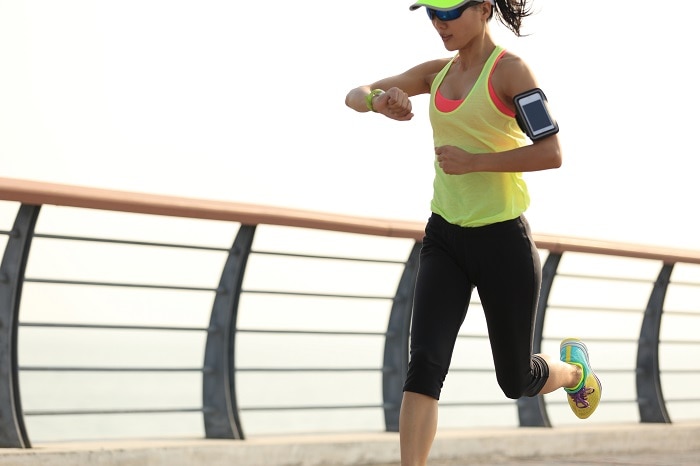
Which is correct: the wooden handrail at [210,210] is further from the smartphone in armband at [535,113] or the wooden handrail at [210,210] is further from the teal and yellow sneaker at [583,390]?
the smartphone in armband at [535,113]

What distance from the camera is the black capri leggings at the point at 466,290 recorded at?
12.9ft

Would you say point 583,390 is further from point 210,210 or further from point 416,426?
point 210,210

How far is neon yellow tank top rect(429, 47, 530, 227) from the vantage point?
3.86 metres

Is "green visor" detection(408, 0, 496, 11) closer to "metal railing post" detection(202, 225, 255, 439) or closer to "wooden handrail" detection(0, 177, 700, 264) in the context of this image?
"wooden handrail" detection(0, 177, 700, 264)

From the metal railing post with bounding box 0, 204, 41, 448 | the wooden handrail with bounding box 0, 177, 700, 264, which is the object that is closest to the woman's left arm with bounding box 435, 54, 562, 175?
the wooden handrail with bounding box 0, 177, 700, 264

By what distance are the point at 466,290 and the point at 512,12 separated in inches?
34.5

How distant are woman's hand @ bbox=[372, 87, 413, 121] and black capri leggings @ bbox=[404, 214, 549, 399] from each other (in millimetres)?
352

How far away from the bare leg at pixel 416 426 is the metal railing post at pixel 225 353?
167 centimetres

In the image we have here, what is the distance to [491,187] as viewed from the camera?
12.9 feet

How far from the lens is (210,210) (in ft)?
16.7

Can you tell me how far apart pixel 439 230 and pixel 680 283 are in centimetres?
397

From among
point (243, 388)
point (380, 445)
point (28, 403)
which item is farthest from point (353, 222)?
point (243, 388)

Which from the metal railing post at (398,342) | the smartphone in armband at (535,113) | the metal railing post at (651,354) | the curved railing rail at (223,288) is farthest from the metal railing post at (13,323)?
the metal railing post at (651,354)

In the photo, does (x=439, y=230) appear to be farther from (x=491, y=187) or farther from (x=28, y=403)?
(x=28, y=403)
